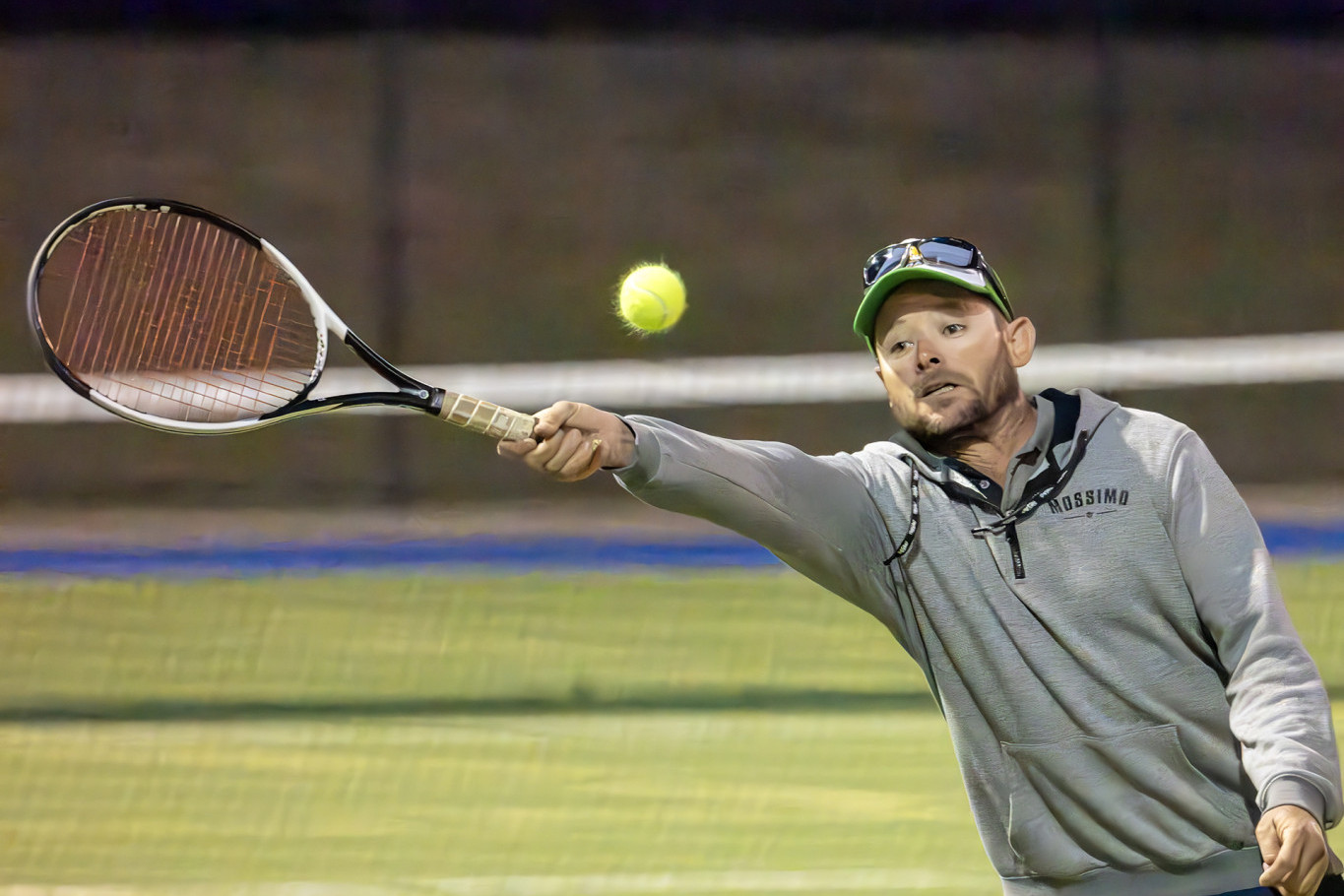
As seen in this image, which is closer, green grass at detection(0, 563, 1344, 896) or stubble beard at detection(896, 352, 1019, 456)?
stubble beard at detection(896, 352, 1019, 456)

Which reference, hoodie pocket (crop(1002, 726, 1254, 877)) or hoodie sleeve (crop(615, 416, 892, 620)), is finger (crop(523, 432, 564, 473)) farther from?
hoodie pocket (crop(1002, 726, 1254, 877))

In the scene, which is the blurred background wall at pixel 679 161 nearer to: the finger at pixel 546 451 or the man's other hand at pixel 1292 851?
the finger at pixel 546 451

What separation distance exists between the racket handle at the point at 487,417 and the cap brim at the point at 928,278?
0.55 m

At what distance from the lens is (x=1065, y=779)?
237cm

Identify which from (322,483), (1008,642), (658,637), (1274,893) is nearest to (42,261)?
(1008,642)

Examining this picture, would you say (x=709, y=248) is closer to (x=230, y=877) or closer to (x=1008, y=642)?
(x=230, y=877)

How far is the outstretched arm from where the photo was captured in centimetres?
232

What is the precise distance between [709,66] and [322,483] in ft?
11.4

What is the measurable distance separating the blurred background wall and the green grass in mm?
3079

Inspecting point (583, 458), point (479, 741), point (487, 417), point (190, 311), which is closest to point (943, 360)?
point (583, 458)

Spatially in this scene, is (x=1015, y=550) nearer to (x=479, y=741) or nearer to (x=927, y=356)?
(x=927, y=356)

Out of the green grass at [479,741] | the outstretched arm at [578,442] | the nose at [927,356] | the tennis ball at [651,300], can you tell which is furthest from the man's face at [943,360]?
the tennis ball at [651,300]

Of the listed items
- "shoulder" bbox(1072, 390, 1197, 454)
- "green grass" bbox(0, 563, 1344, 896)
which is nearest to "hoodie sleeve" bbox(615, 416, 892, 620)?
"shoulder" bbox(1072, 390, 1197, 454)

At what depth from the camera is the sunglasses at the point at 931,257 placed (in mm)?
2475
